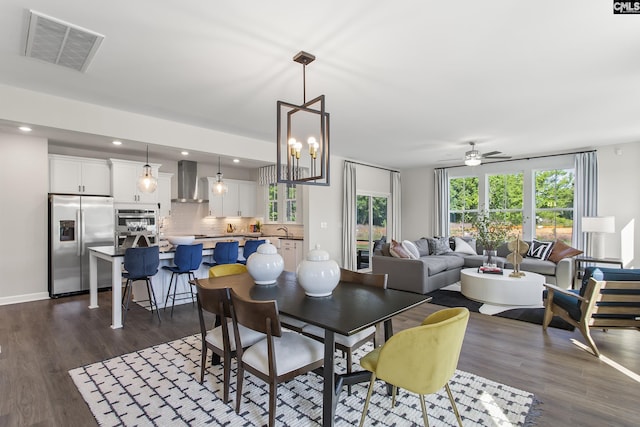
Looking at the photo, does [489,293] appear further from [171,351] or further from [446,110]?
[171,351]

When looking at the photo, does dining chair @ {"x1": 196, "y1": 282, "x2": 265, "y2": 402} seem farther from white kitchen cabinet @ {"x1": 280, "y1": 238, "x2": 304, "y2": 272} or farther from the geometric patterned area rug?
white kitchen cabinet @ {"x1": 280, "y1": 238, "x2": 304, "y2": 272}

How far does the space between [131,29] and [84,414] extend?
103 inches

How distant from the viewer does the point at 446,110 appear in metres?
4.15

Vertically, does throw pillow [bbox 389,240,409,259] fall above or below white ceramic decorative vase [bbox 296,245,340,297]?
below

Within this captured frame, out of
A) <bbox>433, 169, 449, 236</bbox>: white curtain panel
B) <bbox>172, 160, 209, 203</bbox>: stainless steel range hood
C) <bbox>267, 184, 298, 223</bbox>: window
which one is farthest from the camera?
<bbox>433, 169, 449, 236</bbox>: white curtain panel

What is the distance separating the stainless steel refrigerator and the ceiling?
230 centimetres

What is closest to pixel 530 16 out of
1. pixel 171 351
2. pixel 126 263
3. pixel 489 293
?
pixel 489 293

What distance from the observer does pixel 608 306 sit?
3080 mm

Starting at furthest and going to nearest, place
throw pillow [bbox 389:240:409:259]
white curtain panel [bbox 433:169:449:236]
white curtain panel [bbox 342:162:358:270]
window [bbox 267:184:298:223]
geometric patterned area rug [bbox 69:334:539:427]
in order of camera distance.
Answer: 1. white curtain panel [bbox 433:169:449:236]
2. window [bbox 267:184:298:223]
3. white curtain panel [bbox 342:162:358:270]
4. throw pillow [bbox 389:240:409:259]
5. geometric patterned area rug [bbox 69:334:539:427]

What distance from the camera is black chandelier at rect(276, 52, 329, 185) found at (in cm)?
Answer: 259

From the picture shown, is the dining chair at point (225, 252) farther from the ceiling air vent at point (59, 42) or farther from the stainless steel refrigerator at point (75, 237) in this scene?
the ceiling air vent at point (59, 42)

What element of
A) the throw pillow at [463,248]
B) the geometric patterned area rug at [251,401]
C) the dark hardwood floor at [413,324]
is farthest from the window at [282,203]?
the geometric patterned area rug at [251,401]

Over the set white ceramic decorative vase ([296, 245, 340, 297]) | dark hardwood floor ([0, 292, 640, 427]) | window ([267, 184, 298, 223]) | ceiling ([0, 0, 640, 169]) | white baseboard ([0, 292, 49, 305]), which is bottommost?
dark hardwood floor ([0, 292, 640, 427])

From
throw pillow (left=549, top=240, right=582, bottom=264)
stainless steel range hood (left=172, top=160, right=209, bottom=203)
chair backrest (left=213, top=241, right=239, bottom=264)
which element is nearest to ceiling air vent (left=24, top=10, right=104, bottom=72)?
chair backrest (left=213, top=241, right=239, bottom=264)
